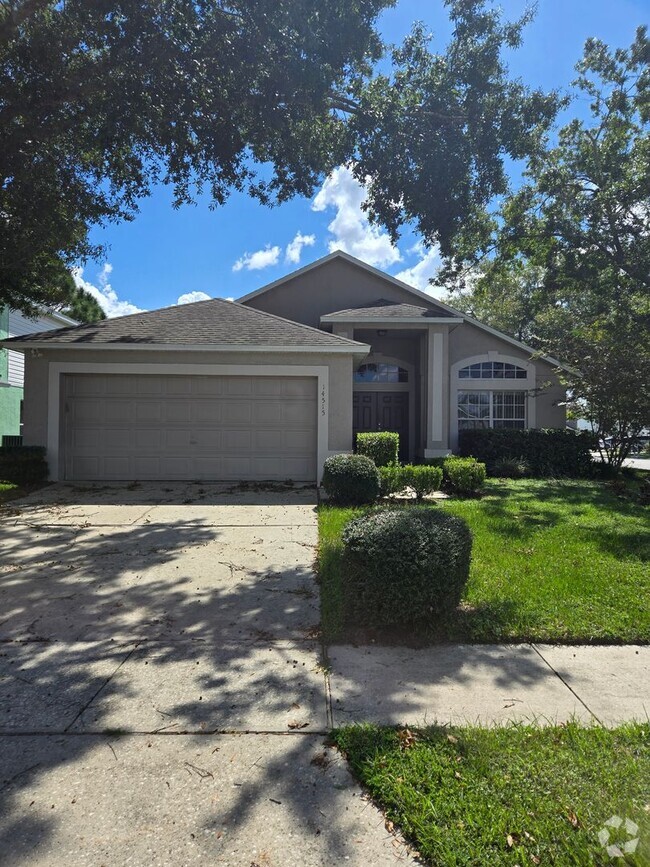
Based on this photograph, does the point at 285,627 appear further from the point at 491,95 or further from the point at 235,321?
the point at 235,321

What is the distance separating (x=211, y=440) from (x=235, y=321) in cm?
323

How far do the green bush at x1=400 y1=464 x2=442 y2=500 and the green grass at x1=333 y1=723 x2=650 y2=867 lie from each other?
7.05 meters

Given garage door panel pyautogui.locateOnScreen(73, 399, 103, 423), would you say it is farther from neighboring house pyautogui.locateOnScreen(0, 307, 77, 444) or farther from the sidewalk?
the sidewalk

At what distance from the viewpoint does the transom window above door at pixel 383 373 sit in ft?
54.4

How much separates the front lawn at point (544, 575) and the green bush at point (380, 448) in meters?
2.11

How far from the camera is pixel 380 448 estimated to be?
11.1 meters

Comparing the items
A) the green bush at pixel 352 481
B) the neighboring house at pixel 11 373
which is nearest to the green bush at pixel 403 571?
the green bush at pixel 352 481

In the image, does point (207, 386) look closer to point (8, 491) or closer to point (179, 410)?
point (179, 410)

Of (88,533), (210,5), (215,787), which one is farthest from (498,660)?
(210,5)

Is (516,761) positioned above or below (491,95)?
below

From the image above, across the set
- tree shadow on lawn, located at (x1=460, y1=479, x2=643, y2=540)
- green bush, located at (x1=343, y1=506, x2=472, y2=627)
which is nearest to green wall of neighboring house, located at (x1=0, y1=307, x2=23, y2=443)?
tree shadow on lawn, located at (x1=460, y1=479, x2=643, y2=540)

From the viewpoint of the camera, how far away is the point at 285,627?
4301 mm

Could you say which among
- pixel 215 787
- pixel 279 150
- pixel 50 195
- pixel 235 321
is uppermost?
pixel 279 150

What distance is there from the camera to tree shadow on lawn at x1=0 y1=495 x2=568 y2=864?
2.38 m
